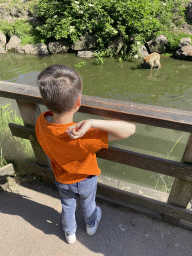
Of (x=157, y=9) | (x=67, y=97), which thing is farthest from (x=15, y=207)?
(x=157, y=9)

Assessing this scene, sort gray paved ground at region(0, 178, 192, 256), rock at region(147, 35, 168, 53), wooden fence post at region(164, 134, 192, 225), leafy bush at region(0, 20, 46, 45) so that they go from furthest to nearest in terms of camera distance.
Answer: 1. leafy bush at region(0, 20, 46, 45)
2. rock at region(147, 35, 168, 53)
3. gray paved ground at region(0, 178, 192, 256)
4. wooden fence post at region(164, 134, 192, 225)

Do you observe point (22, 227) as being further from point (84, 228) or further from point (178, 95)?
point (178, 95)

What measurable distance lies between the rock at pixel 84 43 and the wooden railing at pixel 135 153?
1021 centimetres

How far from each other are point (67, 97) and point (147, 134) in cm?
395

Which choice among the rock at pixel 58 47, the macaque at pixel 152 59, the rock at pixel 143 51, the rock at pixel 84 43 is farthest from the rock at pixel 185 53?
the rock at pixel 58 47

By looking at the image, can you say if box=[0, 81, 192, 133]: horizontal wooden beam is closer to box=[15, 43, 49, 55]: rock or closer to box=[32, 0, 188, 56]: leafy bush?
box=[32, 0, 188, 56]: leafy bush

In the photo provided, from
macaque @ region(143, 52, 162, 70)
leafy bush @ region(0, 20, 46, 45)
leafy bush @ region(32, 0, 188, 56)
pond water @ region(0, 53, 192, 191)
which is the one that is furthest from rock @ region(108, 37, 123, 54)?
leafy bush @ region(0, 20, 46, 45)

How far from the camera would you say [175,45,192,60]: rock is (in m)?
9.28

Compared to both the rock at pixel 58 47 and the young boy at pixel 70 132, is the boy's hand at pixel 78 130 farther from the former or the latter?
the rock at pixel 58 47

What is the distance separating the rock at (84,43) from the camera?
10766 mm

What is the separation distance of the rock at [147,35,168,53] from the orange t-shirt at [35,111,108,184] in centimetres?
1071

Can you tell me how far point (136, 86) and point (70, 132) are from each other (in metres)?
6.98

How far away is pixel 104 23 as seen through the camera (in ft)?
33.7

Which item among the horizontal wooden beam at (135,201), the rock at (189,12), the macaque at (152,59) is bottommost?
the horizontal wooden beam at (135,201)
